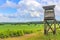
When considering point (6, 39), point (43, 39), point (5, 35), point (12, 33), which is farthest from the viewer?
point (12, 33)

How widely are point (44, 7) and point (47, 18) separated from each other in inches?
57.0

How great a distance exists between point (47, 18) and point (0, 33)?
6199 millimetres

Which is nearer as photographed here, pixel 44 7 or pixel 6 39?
pixel 6 39

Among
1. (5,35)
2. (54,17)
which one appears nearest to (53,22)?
(54,17)

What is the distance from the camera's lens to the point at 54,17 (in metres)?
27.4

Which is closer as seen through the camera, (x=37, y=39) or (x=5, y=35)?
(x=37, y=39)

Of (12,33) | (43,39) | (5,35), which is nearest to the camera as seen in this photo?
(43,39)

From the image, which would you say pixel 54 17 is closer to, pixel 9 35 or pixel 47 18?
pixel 47 18

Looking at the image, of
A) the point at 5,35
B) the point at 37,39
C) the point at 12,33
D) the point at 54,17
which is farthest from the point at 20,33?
the point at 37,39

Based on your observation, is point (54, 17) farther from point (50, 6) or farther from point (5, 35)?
point (5, 35)

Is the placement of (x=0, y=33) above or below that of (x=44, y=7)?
below

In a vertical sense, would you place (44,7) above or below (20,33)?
above

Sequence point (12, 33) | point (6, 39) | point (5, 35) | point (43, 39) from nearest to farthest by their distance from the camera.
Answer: point (43, 39)
point (6, 39)
point (5, 35)
point (12, 33)

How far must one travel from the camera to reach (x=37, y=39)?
2227cm
